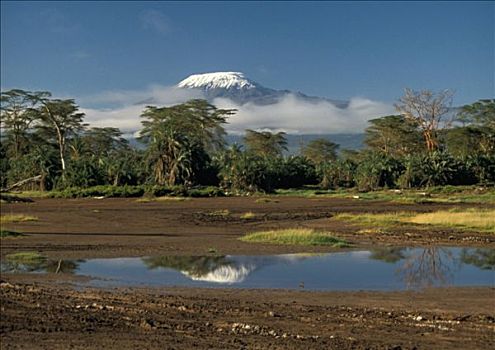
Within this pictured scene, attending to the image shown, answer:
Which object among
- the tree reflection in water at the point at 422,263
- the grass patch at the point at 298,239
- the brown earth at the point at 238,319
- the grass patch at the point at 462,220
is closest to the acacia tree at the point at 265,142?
the grass patch at the point at 462,220

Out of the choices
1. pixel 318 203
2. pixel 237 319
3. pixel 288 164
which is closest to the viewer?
pixel 237 319

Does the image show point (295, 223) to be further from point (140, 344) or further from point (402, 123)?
point (402, 123)

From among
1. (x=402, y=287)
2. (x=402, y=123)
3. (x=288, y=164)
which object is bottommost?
(x=402, y=287)

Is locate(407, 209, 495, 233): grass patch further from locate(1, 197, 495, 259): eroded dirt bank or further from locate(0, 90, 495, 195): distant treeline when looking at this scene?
locate(0, 90, 495, 195): distant treeline

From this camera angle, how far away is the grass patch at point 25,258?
19.0m

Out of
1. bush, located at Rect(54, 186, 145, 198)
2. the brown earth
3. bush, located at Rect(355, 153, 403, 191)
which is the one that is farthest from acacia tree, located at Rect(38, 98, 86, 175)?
the brown earth

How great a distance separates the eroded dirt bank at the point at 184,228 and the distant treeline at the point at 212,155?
43.6 ft

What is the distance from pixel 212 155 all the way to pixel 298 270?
57883 mm

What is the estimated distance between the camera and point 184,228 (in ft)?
104

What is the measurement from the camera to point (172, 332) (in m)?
9.41

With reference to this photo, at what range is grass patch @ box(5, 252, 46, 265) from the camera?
18969 millimetres

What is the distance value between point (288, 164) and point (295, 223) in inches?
1534

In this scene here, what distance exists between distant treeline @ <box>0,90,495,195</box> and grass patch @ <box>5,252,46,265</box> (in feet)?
133

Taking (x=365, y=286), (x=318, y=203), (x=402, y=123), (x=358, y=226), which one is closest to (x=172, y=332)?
(x=365, y=286)
